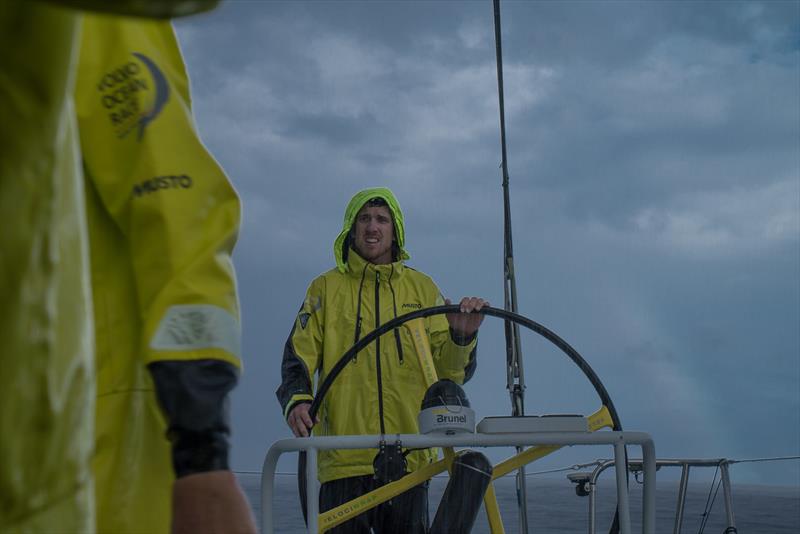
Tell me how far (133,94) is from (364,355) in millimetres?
2353

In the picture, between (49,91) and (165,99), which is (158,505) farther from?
(49,91)

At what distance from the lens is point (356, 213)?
359 cm

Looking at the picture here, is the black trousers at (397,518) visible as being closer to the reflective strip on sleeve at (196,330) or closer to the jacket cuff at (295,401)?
the jacket cuff at (295,401)

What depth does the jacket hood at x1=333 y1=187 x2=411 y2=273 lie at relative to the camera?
355 centimetres

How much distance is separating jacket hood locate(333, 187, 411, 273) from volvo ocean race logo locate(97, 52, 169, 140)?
101 inches

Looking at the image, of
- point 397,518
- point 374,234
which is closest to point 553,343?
point 397,518

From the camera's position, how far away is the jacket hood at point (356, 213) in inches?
140

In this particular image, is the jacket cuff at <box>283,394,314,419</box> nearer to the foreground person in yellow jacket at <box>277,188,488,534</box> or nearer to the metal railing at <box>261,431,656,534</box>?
the foreground person in yellow jacket at <box>277,188,488,534</box>

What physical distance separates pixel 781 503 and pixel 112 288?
19.7m

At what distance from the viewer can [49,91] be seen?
0.47m

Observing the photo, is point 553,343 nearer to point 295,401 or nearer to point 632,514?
point 295,401

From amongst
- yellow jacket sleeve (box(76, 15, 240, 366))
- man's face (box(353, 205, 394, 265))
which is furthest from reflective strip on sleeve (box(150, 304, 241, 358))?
man's face (box(353, 205, 394, 265))

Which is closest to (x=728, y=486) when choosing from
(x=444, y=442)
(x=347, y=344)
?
(x=347, y=344)

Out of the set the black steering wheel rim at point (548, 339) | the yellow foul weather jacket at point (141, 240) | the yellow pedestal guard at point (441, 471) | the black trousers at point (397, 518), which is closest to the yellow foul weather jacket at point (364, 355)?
the black trousers at point (397, 518)
